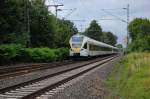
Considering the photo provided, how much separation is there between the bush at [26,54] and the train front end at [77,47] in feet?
8.26

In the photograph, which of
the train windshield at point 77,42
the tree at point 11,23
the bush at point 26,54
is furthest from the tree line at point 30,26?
the train windshield at point 77,42

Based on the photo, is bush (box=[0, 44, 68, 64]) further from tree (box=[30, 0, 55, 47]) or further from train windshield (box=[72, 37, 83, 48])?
tree (box=[30, 0, 55, 47])

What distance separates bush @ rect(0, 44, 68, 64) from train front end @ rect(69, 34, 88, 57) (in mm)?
2517

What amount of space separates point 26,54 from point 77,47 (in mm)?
9030

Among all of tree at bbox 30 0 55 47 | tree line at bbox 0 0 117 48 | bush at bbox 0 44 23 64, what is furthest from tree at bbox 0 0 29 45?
tree at bbox 30 0 55 47

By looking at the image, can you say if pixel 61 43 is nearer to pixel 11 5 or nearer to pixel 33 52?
pixel 11 5

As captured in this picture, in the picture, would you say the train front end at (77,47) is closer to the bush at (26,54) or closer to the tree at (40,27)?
the bush at (26,54)

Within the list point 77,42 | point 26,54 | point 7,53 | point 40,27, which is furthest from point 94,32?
point 7,53

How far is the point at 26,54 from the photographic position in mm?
48344

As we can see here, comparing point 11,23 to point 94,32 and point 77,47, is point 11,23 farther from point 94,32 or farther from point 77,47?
point 94,32

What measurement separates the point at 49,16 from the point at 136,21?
1406 inches

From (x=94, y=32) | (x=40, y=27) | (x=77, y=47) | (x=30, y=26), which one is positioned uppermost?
(x=94, y=32)

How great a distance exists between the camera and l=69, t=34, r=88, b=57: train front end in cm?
5484

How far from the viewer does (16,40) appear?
179 feet
